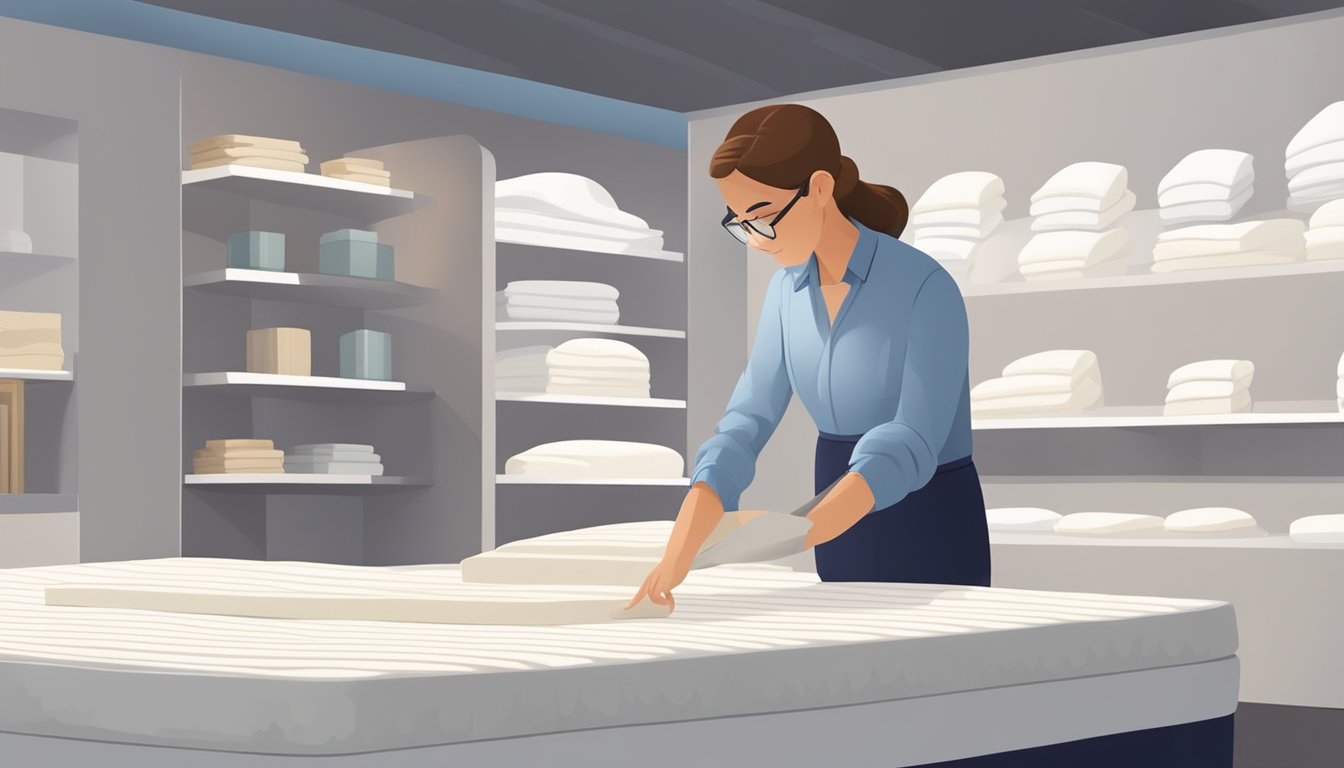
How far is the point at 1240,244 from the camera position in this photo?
3.57 meters

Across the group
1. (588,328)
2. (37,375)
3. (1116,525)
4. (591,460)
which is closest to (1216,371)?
(1116,525)

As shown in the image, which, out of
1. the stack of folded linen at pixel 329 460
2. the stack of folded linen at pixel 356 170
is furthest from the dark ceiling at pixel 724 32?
the stack of folded linen at pixel 329 460

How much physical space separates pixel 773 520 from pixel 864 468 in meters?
0.16

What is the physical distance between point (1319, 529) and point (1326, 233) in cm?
67

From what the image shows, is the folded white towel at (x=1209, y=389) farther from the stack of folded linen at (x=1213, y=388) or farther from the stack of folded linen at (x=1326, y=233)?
the stack of folded linen at (x=1326, y=233)

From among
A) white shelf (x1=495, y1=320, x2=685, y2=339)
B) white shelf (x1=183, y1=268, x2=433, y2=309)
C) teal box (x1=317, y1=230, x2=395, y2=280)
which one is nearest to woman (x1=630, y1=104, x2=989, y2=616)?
white shelf (x1=183, y1=268, x2=433, y2=309)

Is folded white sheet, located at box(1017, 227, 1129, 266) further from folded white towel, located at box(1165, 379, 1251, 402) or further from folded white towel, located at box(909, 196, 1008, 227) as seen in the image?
folded white towel, located at box(1165, 379, 1251, 402)

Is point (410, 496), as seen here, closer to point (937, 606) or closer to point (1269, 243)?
point (1269, 243)

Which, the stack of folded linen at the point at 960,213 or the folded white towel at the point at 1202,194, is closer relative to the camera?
the folded white towel at the point at 1202,194

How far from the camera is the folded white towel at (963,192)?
3936mm

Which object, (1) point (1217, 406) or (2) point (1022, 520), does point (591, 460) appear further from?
(1) point (1217, 406)

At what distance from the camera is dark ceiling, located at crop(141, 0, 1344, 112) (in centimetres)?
663

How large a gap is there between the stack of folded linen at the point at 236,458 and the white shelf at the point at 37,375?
1.78 ft

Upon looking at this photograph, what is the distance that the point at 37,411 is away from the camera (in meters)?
4.23
